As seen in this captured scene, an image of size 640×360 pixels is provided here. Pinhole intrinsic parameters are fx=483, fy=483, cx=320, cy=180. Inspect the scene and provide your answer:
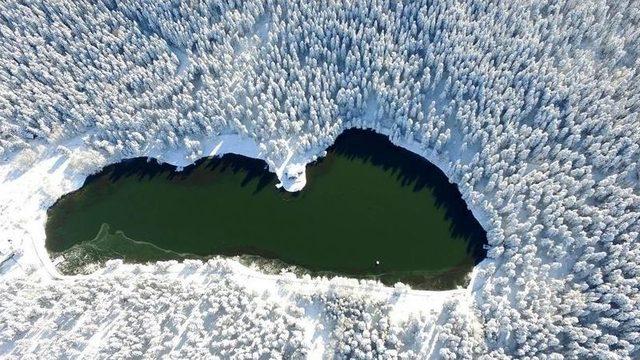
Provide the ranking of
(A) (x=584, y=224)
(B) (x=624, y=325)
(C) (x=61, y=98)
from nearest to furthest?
(B) (x=624, y=325)
(A) (x=584, y=224)
(C) (x=61, y=98)

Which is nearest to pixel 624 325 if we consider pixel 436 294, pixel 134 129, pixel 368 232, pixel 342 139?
pixel 436 294

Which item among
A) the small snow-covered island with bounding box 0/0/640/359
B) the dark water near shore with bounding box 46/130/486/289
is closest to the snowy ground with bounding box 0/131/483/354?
the small snow-covered island with bounding box 0/0/640/359

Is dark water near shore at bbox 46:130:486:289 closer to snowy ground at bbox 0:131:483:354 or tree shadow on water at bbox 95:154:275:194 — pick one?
tree shadow on water at bbox 95:154:275:194

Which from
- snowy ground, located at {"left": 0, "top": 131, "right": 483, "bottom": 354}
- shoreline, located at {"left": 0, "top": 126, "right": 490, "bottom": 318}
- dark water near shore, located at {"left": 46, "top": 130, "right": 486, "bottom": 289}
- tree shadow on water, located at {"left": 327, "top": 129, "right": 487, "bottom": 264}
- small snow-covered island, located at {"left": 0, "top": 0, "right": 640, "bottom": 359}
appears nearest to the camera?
Result: small snow-covered island, located at {"left": 0, "top": 0, "right": 640, "bottom": 359}

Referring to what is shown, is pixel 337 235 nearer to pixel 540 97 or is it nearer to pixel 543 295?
pixel 543 295

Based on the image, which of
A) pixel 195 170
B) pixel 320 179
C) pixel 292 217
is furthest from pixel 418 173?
pixel 195 170

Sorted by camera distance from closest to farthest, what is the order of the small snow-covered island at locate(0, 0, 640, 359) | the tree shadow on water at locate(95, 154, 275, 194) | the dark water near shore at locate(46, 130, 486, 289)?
the small snow-covered island at locate(0, 0, 640, 359)
the dark water near shore at locate(46, 130, 486, 289)
the tree shadow on water at locate(95, 154, 275, 194)

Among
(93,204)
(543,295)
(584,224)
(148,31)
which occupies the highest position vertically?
(148,31)
